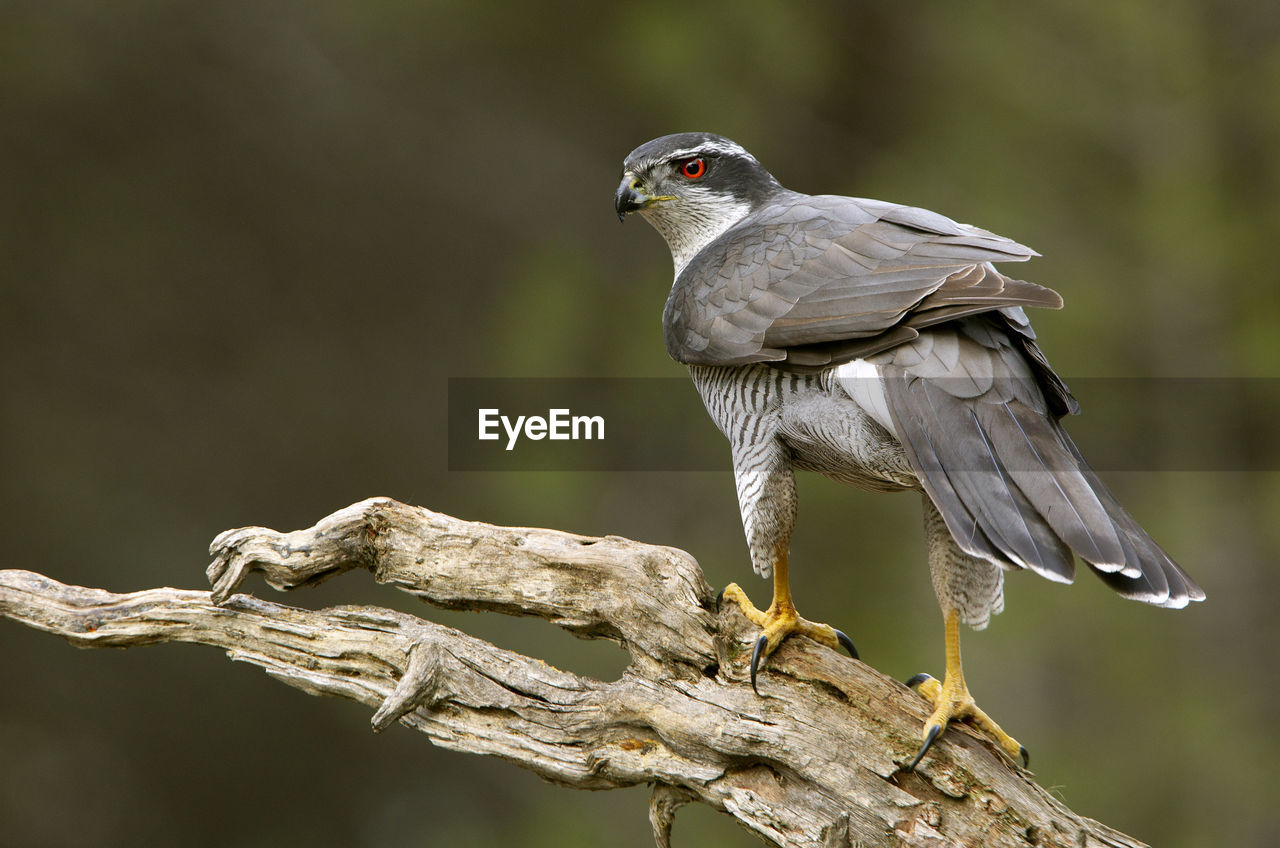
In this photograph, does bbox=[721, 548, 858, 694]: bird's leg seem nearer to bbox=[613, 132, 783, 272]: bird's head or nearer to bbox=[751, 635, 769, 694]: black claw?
bbox=[751, 635, 769, 694]: black claw

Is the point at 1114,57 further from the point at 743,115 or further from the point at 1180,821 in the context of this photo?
the point at 1180,821

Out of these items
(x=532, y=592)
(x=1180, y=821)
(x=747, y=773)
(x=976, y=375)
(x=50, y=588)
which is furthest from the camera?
(x=1180, y=821)

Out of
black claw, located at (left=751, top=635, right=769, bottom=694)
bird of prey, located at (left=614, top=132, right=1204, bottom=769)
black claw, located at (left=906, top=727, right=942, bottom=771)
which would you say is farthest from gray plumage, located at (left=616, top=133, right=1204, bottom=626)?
black claw, located at (left=906, top=727, right=942, bottom=771)

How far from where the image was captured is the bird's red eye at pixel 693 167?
3020mm

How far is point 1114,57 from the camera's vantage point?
206 inches

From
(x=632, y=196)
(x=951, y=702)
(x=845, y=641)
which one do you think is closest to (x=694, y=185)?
(x=632, y=196)

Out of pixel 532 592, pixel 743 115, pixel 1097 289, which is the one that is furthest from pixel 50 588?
pixel 1097 289

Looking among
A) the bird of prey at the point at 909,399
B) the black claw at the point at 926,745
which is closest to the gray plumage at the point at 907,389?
the bird of prey at the point at 909,399

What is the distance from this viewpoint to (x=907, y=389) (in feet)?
6.95

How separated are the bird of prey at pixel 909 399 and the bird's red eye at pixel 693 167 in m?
0.25

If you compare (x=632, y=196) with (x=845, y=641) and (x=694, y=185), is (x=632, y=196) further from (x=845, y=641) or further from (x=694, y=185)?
(x=845, y=641)

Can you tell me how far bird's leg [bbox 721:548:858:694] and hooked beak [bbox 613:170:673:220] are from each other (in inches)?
41.6

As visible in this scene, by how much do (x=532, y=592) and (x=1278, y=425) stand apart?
13.7 feet

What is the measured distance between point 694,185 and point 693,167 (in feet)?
0.16
